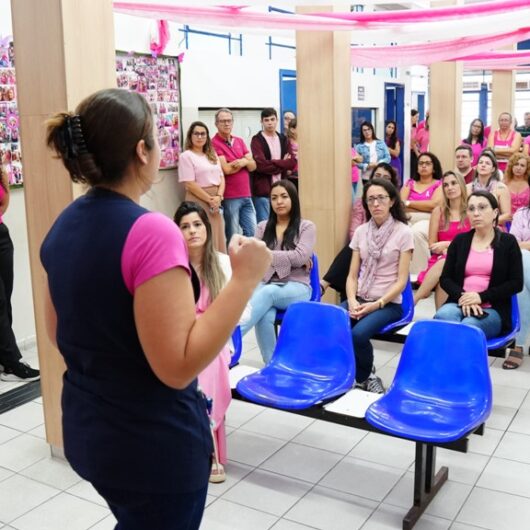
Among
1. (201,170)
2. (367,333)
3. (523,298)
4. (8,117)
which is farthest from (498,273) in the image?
(8,117)

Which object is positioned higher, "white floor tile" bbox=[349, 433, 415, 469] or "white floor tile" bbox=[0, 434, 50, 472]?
"white floor tile" bbox=[349, 433, 415, 469]

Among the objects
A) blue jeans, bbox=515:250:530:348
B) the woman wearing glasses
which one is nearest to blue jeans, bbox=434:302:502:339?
blue jeans, bbox=515:250:530:348

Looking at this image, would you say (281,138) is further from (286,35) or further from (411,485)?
(411,485)

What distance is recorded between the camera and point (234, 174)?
25.8 ft

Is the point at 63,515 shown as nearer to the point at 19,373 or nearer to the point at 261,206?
the point at 19,373

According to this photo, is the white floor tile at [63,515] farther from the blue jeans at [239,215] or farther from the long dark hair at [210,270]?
the blue jeans at [239,215]

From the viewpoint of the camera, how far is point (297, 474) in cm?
362

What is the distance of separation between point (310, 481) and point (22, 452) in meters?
1.67

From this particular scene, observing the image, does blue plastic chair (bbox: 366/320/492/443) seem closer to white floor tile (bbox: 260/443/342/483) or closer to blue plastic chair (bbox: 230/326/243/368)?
white floor tile (bbox: 260/443/342/483)

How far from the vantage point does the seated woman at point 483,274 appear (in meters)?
4.42


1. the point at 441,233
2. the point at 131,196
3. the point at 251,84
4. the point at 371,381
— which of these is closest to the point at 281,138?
the point at 251,84

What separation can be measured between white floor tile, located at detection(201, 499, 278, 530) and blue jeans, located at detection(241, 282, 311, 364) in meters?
1.63

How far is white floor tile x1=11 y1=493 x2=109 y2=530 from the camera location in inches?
126

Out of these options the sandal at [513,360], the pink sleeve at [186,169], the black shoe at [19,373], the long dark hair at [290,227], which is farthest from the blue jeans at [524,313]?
the pink sleeve at [186,169]
